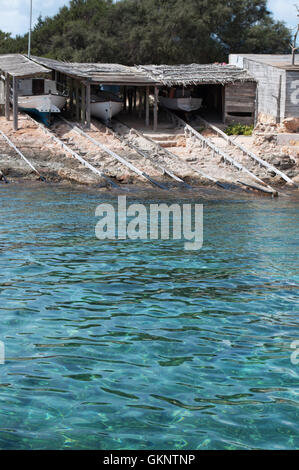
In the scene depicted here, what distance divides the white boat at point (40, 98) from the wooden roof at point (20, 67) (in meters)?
1.24

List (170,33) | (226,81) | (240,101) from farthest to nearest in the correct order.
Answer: (170,33) → (240,101) → (226,81)

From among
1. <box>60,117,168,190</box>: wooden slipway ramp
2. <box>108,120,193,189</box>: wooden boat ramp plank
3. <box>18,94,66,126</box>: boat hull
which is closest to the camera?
<box>60,117,168,190</box>: wooden slipway ramp

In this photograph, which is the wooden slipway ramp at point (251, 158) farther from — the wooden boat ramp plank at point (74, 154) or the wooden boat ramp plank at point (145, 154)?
the wooden boat ramp plank at point (74, 154)

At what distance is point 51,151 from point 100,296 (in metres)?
18.2

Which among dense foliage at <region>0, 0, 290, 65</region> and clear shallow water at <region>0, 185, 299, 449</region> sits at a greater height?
dense foliage at <region>0, 0, 290, 65</region>

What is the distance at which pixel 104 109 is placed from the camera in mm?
32594

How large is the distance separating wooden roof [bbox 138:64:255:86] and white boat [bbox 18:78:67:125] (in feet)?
17.1

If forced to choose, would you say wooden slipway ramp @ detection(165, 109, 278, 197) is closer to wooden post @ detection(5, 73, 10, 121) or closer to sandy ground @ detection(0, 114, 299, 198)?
Result: sandy ground @ detection(0, 114, 299, 198)

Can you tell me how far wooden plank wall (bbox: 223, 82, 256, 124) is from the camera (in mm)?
33594

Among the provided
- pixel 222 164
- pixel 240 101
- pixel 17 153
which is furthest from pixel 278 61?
pixel 17 153

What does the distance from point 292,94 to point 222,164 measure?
605cm

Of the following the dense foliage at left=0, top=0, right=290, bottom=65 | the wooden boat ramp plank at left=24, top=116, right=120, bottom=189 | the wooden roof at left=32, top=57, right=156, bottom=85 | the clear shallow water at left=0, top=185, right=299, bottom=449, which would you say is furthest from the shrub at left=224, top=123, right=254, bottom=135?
the clear shallow water at left=0, top=185, right=299, bottom=449

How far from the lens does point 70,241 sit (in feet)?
47.4

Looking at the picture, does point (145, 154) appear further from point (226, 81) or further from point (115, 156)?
point (226, 81)
